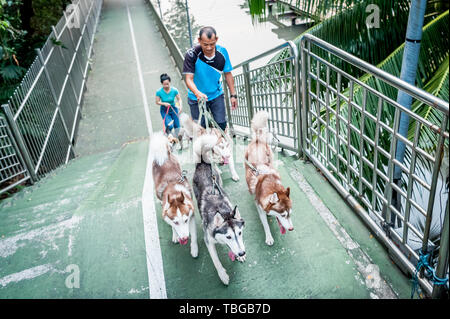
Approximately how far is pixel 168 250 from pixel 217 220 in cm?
97

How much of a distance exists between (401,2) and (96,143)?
828 cm

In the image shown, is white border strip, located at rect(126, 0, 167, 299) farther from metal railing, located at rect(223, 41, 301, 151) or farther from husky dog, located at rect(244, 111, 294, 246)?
metal railing, located at rect(223, 41, 301, 151)

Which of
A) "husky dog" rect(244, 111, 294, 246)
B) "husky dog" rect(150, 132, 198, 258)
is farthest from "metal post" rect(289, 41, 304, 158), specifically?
"husky dog" rect(150, 132, 198, 258)

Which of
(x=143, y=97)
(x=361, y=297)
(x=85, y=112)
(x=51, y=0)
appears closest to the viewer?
(x=361, y=297)

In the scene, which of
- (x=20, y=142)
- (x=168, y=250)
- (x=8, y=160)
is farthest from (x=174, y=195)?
(x=8, y=160)

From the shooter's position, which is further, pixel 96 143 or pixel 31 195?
pixel 96 143

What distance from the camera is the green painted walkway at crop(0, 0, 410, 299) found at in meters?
3.29

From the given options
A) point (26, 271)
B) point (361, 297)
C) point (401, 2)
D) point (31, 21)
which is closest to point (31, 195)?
point (26, 271)

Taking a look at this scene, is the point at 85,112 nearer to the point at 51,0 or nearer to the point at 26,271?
the point at 51,0

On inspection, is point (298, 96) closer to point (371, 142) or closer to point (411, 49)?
point (411, 49)

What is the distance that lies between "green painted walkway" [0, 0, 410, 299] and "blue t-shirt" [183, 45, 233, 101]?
1.41m

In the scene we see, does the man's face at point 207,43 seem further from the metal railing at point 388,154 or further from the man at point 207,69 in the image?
the metal railing at point 388,154

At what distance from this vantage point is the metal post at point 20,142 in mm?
5836

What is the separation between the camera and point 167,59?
53.1ft
